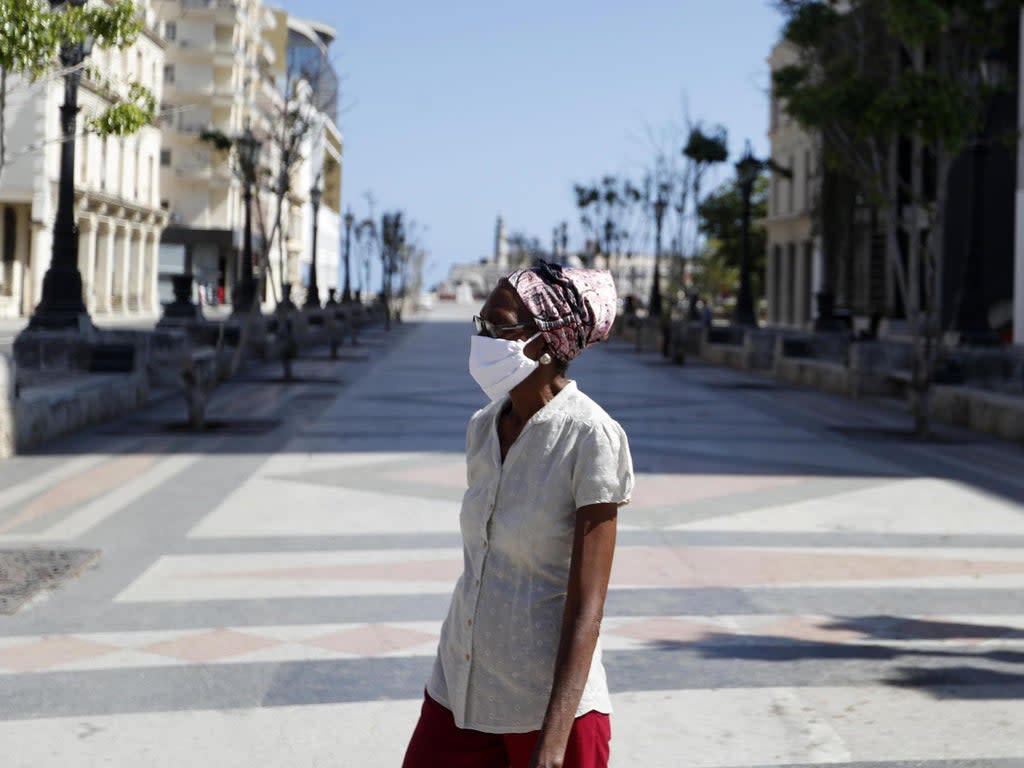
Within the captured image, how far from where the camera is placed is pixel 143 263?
2763 inches

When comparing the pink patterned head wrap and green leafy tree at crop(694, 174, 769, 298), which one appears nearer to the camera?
the pink patterned head wrap

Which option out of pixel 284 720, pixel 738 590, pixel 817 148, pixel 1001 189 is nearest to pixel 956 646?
pixel 738 590

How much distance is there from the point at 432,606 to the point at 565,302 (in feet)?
15.8

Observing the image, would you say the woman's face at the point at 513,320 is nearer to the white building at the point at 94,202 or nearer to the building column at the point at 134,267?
the white building at the point at 94,202

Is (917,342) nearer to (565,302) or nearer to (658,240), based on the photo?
(565,302)

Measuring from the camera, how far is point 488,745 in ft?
10.3

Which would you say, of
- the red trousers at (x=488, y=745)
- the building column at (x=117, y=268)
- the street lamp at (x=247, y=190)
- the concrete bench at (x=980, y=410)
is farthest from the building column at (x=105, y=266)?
the red trousers at (x=488, y=745)

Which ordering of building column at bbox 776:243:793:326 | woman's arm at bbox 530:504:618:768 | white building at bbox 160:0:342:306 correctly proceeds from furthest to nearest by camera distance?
white building at bbox 160:0:342:306
building column at bbox 776:243:793:326
woman's arm at bbox 530:504:618:768

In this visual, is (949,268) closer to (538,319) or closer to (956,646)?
(956,646)

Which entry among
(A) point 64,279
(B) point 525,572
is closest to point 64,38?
(B) point 525,572

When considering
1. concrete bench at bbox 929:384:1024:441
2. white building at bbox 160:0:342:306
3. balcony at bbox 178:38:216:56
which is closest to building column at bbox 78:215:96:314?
white building at bbox 160:0:342:306

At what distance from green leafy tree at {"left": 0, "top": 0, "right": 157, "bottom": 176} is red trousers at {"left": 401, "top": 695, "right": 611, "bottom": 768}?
7077 mm

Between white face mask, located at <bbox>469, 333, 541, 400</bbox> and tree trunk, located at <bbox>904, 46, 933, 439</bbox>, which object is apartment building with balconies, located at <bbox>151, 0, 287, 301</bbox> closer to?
tree trunk, located at <bbox>904, 46, 933, 439</bbox>

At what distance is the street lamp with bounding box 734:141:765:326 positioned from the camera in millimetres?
34125
